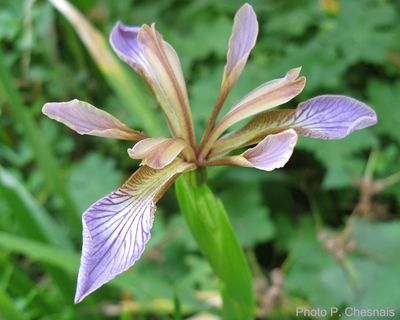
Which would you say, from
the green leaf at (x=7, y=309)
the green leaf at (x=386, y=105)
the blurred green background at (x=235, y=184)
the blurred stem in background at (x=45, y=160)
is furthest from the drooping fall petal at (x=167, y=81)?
the green leaf at (x=386, y=105)

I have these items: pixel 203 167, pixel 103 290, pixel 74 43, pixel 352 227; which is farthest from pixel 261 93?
pixel 74 43

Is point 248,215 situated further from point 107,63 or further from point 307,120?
point 307,120

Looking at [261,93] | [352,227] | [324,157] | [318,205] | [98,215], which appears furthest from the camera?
[318,205]

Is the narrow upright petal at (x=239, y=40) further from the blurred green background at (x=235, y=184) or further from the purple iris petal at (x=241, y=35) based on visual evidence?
the blurred green background at (x=235, y=184)

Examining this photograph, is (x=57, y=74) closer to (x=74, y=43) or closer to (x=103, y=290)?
(x=74, y=43)

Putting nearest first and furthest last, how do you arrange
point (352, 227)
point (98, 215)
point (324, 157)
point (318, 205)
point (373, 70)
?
1. point (98, 215)
2. point (352, 227)
3. point (324, 157)
4. point (318, 205)
5. point (373, 70)

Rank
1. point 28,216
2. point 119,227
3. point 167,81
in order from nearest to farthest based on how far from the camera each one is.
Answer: point 119,227 < point 167,81 < point 28,216

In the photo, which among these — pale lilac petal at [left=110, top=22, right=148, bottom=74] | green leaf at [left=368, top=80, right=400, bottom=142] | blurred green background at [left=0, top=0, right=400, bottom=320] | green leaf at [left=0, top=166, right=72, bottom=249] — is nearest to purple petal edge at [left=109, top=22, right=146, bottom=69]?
pale lilac petal at [left=110, top=22, right=148, bottom=74]

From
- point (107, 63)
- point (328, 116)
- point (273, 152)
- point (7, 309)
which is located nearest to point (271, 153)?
point (273, 152)
